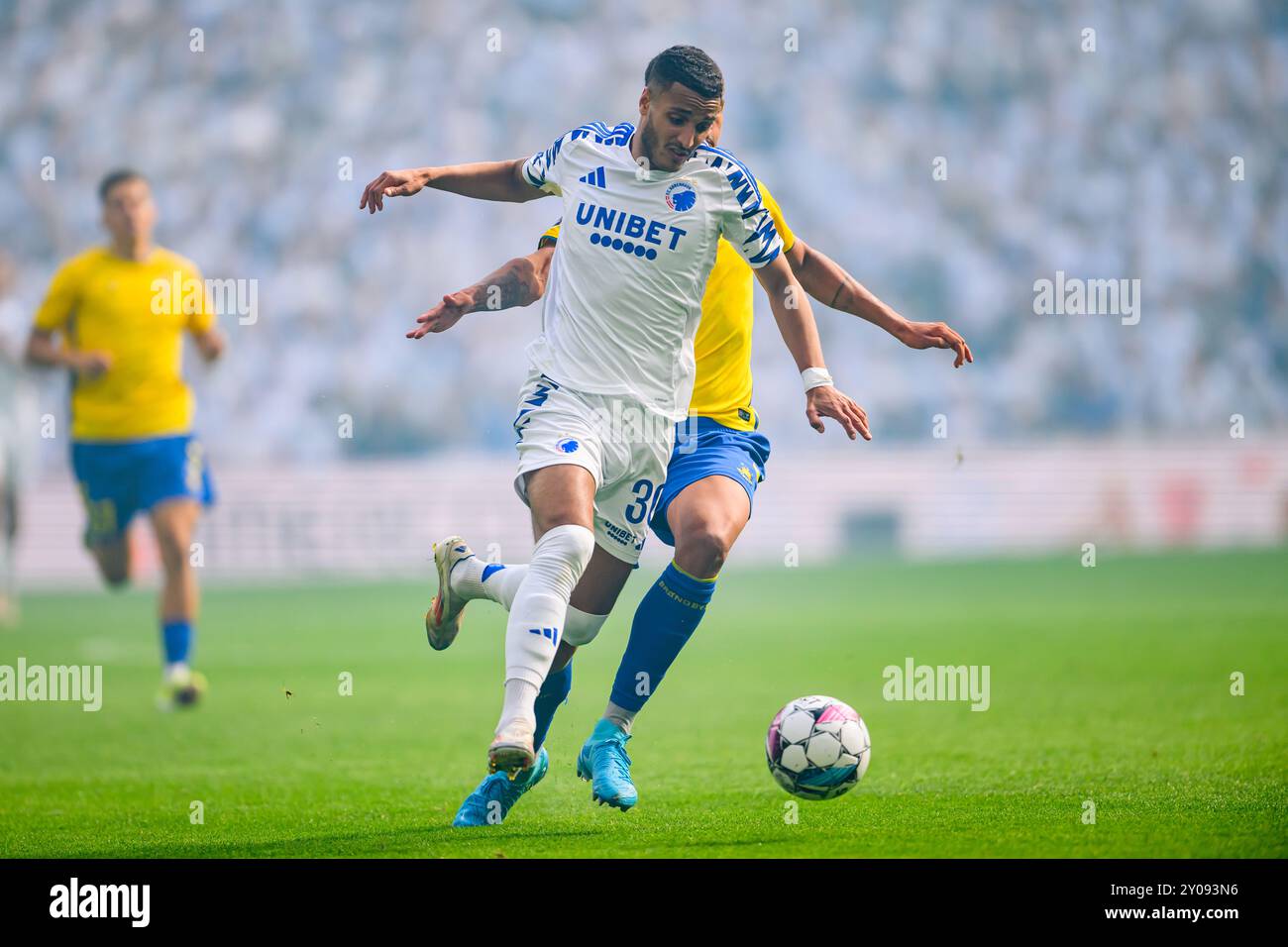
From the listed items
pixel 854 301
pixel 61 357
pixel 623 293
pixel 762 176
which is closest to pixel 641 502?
pixel 623 293

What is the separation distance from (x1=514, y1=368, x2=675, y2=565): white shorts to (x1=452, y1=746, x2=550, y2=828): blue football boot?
2.66 ft

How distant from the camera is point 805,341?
530 centimetres

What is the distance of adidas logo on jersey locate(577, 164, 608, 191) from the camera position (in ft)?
16.7

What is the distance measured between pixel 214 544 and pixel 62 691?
11229 mm

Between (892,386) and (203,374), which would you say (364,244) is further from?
(892,386)

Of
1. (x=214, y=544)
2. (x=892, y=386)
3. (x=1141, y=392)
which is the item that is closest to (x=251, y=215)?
(x=214, y=544)

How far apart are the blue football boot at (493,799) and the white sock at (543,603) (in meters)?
0.48

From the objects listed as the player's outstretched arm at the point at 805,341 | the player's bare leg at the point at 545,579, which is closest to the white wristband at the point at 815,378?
the player's outstretched arm at the point at 805,341

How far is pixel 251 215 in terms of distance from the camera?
2517 centimetres

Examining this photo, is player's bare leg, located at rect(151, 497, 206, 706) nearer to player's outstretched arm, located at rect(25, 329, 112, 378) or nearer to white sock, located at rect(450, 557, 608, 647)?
player's outstretched arm, located at rect(25, 329, 112, 378)

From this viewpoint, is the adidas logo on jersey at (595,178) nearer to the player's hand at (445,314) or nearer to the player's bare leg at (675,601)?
the player's hand at (445,314)

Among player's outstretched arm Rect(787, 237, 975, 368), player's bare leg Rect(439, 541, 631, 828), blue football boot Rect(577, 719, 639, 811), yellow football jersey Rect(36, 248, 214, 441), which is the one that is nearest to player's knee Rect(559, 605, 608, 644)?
player's bare leg Rect(439, 541, 631, 828)

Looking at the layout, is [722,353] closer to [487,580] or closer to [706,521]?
[706,521]

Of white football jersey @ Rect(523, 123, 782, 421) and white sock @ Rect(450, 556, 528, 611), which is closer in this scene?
white sock @ Rect(450, 556, 528, 611)
